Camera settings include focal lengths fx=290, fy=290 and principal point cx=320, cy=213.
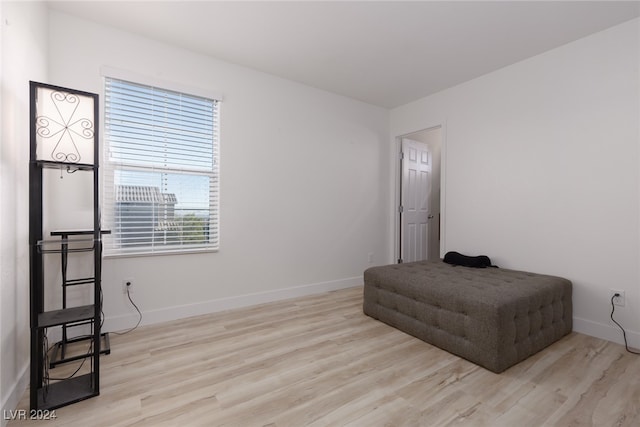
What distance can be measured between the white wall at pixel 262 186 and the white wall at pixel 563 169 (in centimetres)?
131

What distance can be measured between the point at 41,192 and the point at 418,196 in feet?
14.8

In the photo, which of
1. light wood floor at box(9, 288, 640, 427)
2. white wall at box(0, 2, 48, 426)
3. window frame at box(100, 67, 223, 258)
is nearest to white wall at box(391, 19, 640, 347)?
light wood floor at box(9, 288, 640, 427)

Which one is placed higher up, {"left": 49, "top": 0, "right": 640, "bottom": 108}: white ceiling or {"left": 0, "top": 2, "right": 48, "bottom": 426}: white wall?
{"left": 49, "top": 0, "right": 640, "bottom": 108}: white ceiling

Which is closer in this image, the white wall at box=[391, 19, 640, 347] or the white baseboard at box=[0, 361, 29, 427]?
the white baseboard at box=[0, 361, 29, 427]

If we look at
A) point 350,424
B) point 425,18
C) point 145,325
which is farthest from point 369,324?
point 425,18

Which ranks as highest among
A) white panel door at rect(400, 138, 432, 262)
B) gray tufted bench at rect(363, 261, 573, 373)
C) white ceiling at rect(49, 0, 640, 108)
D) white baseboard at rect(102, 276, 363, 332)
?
white ceiling at rect(49, 0, 640, 108)

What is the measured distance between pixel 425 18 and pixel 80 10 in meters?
2.79

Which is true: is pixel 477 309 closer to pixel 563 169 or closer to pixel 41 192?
pixel 563 169

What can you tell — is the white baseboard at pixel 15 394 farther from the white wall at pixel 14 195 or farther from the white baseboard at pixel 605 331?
the white baseboard at pixel 605 331

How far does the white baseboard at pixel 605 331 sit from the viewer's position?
2.31 metres

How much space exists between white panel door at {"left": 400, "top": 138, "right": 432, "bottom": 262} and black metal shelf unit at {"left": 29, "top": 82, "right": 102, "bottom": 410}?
12.6 feet

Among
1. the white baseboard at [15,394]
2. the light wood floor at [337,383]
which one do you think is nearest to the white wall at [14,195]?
the white baseboard at [15,394]

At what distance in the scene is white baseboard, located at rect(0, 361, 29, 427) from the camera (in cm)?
144

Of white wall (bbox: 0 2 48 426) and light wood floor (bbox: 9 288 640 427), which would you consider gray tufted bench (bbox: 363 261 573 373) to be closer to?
light wood floor (bbox: 9 288 640 427)
